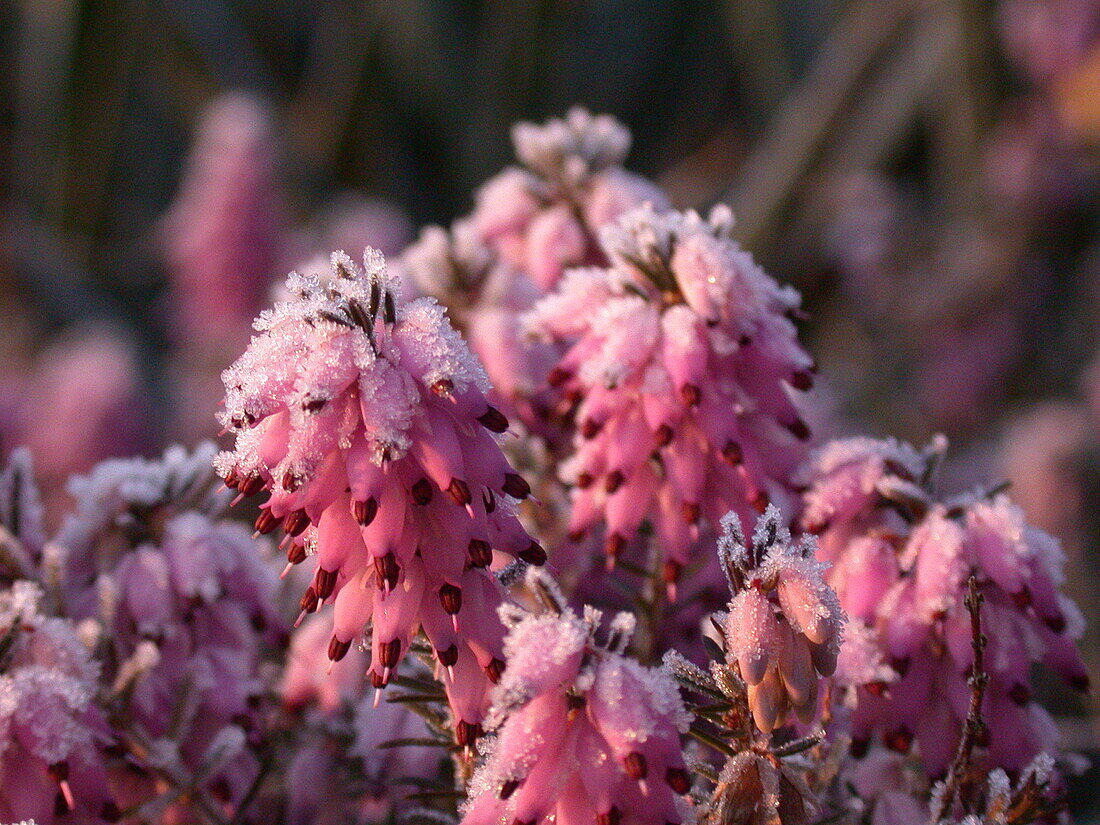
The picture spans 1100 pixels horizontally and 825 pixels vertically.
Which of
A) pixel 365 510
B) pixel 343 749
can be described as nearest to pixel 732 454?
pixel 365 510

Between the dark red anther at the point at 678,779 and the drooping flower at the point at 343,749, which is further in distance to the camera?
the drooping flower at the point at 343,749

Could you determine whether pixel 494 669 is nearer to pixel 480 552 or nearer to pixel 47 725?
pixel 480 552

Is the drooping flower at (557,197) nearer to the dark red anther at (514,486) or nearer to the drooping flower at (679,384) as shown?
the drooping flower at (679,384)

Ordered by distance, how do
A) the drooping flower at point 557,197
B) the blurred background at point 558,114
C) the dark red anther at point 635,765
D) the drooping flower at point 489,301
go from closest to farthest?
the dark red anther at point 635,765
the drooping flower at point 489,301
the drooping flower at point 557,197
the blurred background at point 558,114

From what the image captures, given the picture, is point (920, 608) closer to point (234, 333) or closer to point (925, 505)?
point (925, 505)

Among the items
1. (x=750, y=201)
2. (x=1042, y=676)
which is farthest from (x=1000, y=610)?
(x=750, y=201)

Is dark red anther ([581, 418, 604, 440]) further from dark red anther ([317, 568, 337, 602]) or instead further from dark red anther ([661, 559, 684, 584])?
dark red anther ([317, 568, 337, 602])

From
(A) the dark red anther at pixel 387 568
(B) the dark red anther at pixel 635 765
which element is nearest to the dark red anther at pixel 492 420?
(A) the dark red anther at pixel 387 568
